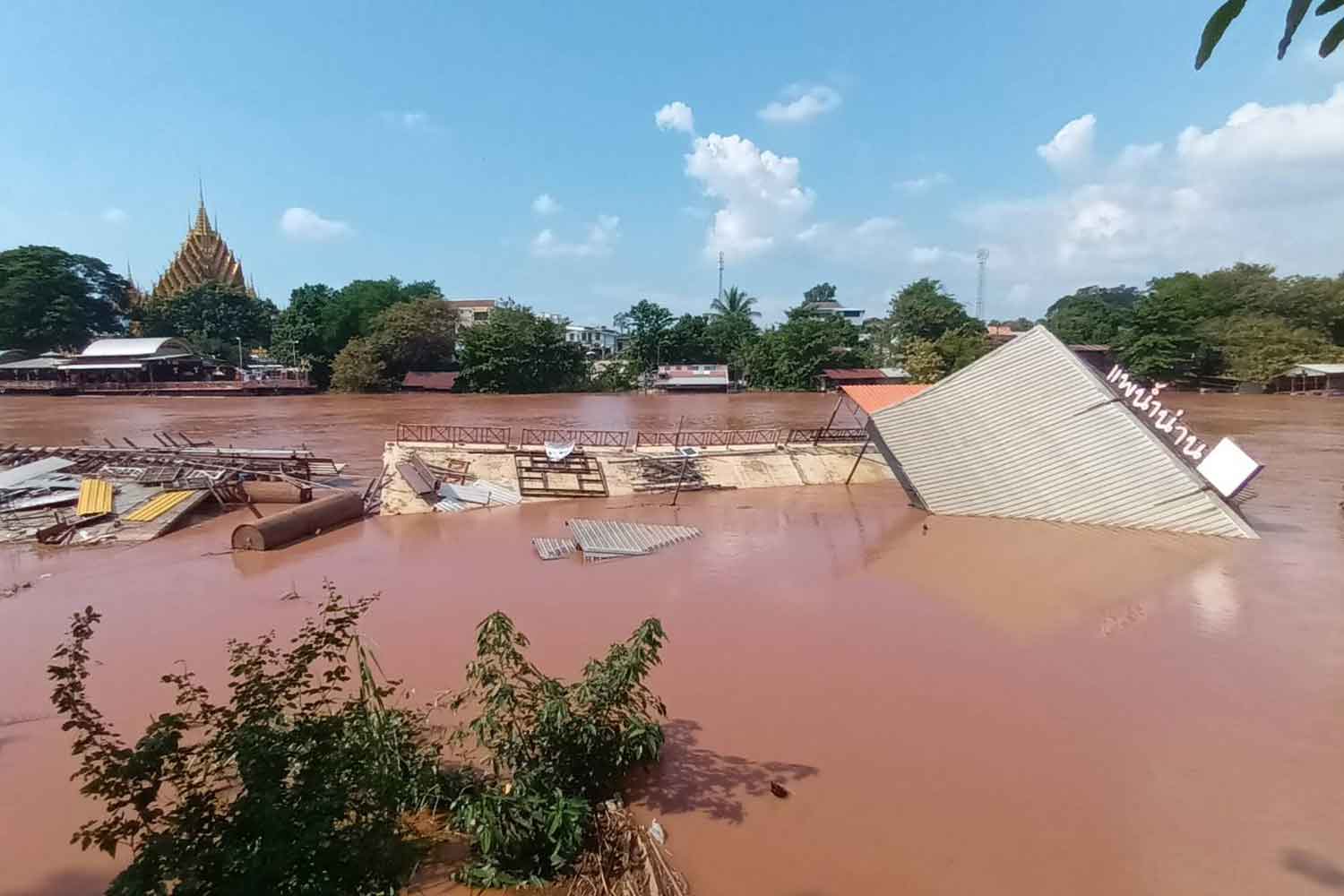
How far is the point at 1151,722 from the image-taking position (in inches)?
323

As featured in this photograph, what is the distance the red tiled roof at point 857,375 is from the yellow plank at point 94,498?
42.8 metres

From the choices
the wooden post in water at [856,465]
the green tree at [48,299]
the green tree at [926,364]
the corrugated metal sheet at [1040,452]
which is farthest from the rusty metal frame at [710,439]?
the green tree at [48,299]

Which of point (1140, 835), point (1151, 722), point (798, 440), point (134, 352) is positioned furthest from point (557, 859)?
point (134, 352)

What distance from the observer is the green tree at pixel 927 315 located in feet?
185

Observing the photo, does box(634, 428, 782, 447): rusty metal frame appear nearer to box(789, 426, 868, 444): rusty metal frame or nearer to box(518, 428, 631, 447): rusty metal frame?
box(789, 426, 868, 444): rusty metal frame

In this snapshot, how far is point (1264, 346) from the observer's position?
49.6 m

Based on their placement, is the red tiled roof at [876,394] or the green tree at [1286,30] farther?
the red tiled roof at [876,394]

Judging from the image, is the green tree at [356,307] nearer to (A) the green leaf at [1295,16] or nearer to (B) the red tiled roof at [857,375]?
(B) the red tiled roof at [857,375]

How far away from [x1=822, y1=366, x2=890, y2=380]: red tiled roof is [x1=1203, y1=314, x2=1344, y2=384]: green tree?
22954 millimetres

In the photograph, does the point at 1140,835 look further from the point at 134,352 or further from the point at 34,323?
the point at 34,323

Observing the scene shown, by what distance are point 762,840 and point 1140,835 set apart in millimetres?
3219

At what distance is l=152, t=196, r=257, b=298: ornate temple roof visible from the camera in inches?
2675

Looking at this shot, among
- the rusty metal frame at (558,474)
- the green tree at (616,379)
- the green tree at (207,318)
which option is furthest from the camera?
the green tree at (207,318)

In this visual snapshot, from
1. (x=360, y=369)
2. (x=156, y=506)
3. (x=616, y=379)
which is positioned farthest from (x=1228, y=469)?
(x=360, y=369)
